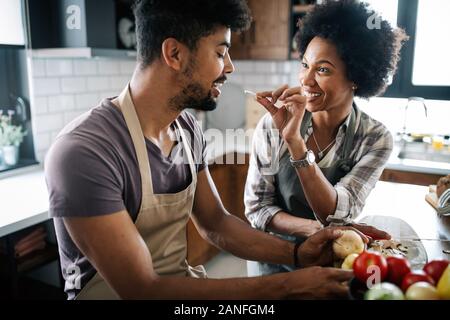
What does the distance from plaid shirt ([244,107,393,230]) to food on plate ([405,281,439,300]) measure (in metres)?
0.82

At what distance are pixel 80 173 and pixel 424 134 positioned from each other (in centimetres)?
289

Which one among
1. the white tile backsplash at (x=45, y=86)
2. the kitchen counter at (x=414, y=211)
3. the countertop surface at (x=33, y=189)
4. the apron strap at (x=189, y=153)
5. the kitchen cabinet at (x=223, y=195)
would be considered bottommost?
the kitchen cabinet at (x=223, y=195)

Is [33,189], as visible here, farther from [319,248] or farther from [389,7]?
[389,7]

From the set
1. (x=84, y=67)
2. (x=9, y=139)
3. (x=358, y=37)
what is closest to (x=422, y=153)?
(x=358, y=37)

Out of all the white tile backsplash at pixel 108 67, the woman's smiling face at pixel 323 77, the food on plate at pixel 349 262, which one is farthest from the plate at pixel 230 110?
the food on plate at pixel 349 262

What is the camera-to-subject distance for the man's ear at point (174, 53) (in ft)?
3.99

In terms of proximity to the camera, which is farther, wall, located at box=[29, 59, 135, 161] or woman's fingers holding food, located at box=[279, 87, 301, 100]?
wall, located at box=[29, 59, 135, 161]

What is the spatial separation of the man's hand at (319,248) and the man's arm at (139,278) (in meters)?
0.24

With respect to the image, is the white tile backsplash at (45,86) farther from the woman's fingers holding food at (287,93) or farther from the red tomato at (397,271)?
the red tomato at (397,271)

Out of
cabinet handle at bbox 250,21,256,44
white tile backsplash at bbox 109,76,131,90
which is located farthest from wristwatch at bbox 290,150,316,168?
cabinet handle at bbox 250,21,256,44

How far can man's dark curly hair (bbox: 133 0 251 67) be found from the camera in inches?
48.1

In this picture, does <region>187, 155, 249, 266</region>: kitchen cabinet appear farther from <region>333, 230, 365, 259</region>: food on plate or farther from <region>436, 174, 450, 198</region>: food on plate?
<region>333, 230, 365, 259</region>: food on plate
